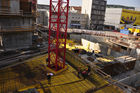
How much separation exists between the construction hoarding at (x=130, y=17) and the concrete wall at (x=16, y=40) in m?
56.3

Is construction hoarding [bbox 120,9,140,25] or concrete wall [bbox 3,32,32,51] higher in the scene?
construction hoarding [bbox 120,9,140,25]

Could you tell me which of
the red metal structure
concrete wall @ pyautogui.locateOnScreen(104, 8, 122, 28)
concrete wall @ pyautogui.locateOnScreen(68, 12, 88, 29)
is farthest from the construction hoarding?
the red metal structure

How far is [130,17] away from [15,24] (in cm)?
6561

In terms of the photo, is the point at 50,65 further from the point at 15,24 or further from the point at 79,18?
the point at 79,18

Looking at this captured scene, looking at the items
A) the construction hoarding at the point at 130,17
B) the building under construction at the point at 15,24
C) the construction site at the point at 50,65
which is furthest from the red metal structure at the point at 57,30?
the construction hoarding at the point at 130,17

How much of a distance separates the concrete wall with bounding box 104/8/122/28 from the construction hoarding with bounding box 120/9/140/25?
78.7 inches

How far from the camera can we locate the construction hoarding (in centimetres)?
6338

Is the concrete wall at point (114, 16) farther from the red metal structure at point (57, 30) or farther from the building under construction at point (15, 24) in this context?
the red metal structure at point (57, 30)

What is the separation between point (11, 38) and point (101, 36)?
90.4 ft

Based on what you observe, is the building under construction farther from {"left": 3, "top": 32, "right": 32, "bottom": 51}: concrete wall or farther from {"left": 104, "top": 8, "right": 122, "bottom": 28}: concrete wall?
{"left": 104, "top": 8, "right": 122, "bottom": 28}: concrete wall

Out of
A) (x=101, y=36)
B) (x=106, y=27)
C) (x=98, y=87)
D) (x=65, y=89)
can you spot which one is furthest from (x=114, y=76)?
(x=106, y=27)

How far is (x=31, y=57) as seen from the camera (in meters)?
16.5

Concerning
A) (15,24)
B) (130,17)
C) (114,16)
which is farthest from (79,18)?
(15,24)

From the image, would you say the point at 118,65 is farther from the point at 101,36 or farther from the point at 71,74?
the point at 101,36
